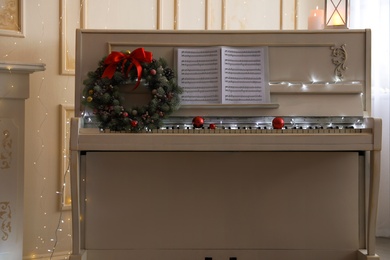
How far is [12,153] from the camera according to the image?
3.32 meters

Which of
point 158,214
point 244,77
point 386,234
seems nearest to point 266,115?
point 244,77

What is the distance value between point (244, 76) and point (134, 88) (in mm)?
501

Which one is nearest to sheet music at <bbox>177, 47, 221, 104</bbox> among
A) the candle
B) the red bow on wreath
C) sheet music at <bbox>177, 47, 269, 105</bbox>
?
sheet music at <bbox>177, 47, 269, 105</bbox>

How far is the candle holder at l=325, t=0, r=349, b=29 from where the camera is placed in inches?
123

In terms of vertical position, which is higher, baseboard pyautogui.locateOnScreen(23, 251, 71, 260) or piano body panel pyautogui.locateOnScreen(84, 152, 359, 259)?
piano body panel pyautogui.locateOnScreen(84, 152, 359, 259)

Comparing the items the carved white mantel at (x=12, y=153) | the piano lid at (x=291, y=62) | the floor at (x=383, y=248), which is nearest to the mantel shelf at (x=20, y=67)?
the carved white mantel at (x=12, y=153)

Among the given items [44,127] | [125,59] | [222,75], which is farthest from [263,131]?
[44,127]

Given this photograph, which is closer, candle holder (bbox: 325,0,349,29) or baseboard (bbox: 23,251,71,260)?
candle holder (bbox: 325,0,349,29)

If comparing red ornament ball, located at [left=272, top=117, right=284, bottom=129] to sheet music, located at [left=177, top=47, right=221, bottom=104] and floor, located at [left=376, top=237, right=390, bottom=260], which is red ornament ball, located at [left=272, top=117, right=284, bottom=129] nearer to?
sheet music, located at [left=177, top=47, right=221, bottom=104]

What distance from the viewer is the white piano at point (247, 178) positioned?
9.83 feet

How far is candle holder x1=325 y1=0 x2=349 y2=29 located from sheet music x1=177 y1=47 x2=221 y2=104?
582 mm

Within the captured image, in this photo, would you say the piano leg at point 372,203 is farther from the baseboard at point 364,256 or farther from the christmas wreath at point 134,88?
the christmas wreath at point 134,88

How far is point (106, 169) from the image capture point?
303 centimetres

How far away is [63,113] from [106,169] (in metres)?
0.80
